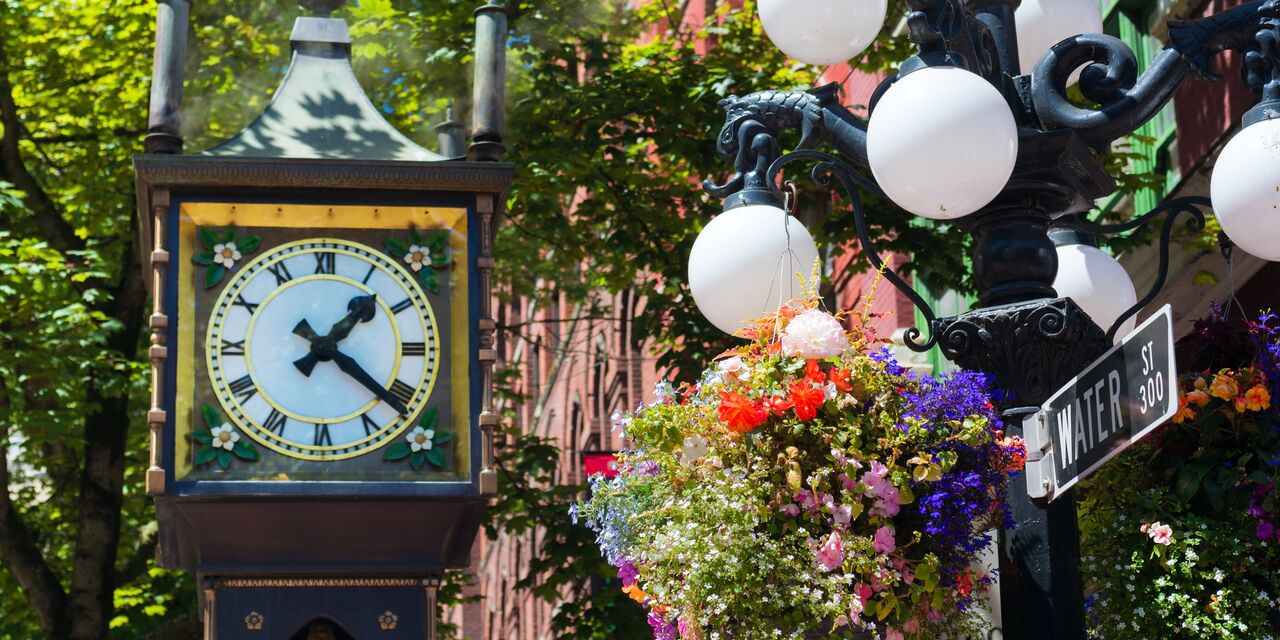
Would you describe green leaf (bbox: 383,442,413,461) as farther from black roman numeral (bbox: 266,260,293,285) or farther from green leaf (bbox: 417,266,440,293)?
black roman numeral (bbox: 266,260,293,285)

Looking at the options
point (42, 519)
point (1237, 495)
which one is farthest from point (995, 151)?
point (42, 519)

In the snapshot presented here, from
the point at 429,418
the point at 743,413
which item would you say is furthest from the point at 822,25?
the point at 429,418

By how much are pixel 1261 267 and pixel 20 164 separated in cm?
1045

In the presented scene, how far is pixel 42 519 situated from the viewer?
1766 centimetres

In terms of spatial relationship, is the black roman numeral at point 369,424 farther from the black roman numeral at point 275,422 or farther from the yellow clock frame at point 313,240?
the black roman numeral at point 275,422

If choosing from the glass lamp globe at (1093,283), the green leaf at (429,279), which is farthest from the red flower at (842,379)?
the green leaf at (429,279)

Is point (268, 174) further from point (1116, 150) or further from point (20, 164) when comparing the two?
point (20, 164)

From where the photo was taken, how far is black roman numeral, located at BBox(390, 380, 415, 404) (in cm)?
698

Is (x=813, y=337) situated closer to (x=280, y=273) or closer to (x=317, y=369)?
(x=317, y=369)

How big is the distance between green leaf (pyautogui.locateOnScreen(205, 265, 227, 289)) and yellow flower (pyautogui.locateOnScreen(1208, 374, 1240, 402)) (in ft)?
12.9

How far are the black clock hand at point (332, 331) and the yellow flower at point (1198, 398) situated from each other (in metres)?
3.52

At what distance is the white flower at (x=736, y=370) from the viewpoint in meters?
4.18

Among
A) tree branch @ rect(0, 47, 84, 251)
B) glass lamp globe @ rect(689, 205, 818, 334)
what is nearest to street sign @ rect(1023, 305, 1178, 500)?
glass lamp globe @ rect(689, 205, 818, 334)

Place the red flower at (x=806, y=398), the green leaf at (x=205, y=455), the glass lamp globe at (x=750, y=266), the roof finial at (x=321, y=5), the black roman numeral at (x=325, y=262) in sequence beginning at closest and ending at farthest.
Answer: the red flower at (x=806, y=398), the glass lamp globe at (x=750, y=266), the green leaf at (x=205, y=455), the black roman numeral at (x=325, y=262), the roof finial at (x=321, y=5)
